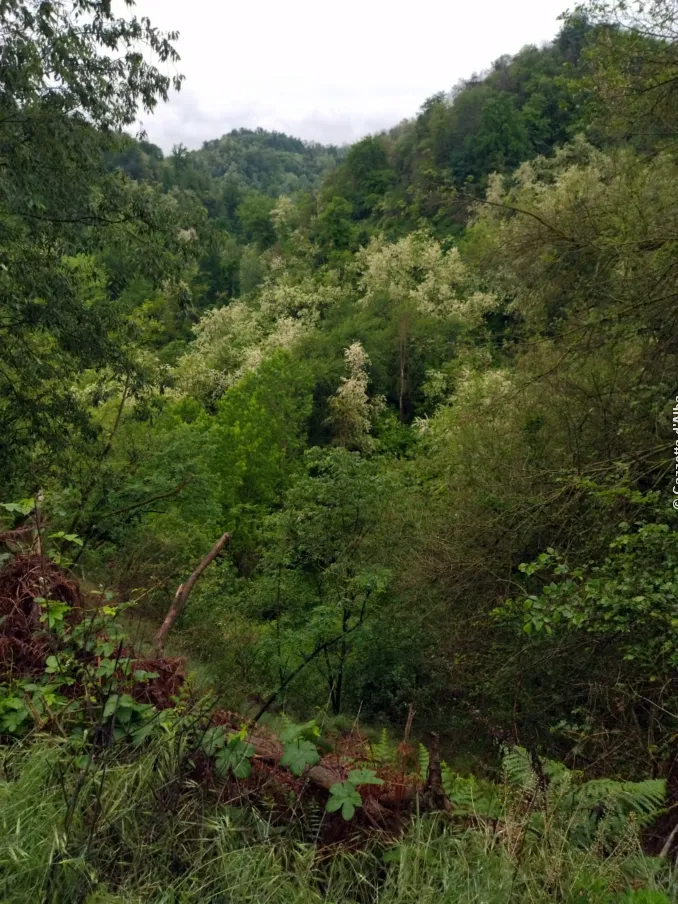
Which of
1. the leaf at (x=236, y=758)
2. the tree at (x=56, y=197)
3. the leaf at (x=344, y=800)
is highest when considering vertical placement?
the tree at (x=56, y=197)

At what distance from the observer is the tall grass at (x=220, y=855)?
7.68 feet

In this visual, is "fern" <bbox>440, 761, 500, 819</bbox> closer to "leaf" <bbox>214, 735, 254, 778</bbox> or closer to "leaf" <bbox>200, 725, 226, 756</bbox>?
"leaf" <bbox>214, 735, 254, 778</bbox>

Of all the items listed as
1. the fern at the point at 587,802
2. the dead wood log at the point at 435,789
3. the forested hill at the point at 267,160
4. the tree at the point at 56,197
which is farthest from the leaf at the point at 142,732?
the forested hill at the point at 267,160

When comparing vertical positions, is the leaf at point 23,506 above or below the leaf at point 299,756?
above

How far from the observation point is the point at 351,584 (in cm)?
1155

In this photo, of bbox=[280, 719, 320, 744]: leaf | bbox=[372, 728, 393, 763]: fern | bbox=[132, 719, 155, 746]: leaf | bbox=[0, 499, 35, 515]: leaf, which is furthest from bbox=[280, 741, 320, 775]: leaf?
bbox=[0, 499, 35, 515]: leaf

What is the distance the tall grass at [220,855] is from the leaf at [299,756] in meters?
0.22

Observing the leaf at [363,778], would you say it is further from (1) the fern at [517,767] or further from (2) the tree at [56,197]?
(2) the tree at [56,197]

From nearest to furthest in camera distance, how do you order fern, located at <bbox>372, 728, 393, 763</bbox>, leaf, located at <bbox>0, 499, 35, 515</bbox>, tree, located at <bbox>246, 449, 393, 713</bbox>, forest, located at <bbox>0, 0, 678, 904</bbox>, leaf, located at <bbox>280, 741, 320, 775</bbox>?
forest, located at <bbox>0, 0, 678, 904</bbox>
leaf, located at <bbox>280, 741, 320, 775</bbox>
fern, located at <bbox>372, 728, 393, 763</bbox>
leaf, located at <bbox>0, 499, 35, 515</bbox>
tree, located at <bbox>246, 449, 393, 713</bbox>

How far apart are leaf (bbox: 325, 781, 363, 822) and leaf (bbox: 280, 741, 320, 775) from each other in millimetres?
147

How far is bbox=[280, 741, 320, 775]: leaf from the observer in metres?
2.88

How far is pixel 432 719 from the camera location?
36.3ft

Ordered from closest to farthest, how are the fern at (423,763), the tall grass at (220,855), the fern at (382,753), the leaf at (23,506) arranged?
the tall grass at (220,855) < the fern at (423,763) < the fern at (382,753) < the leaf at (23,506)

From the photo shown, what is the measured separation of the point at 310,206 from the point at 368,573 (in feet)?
203
